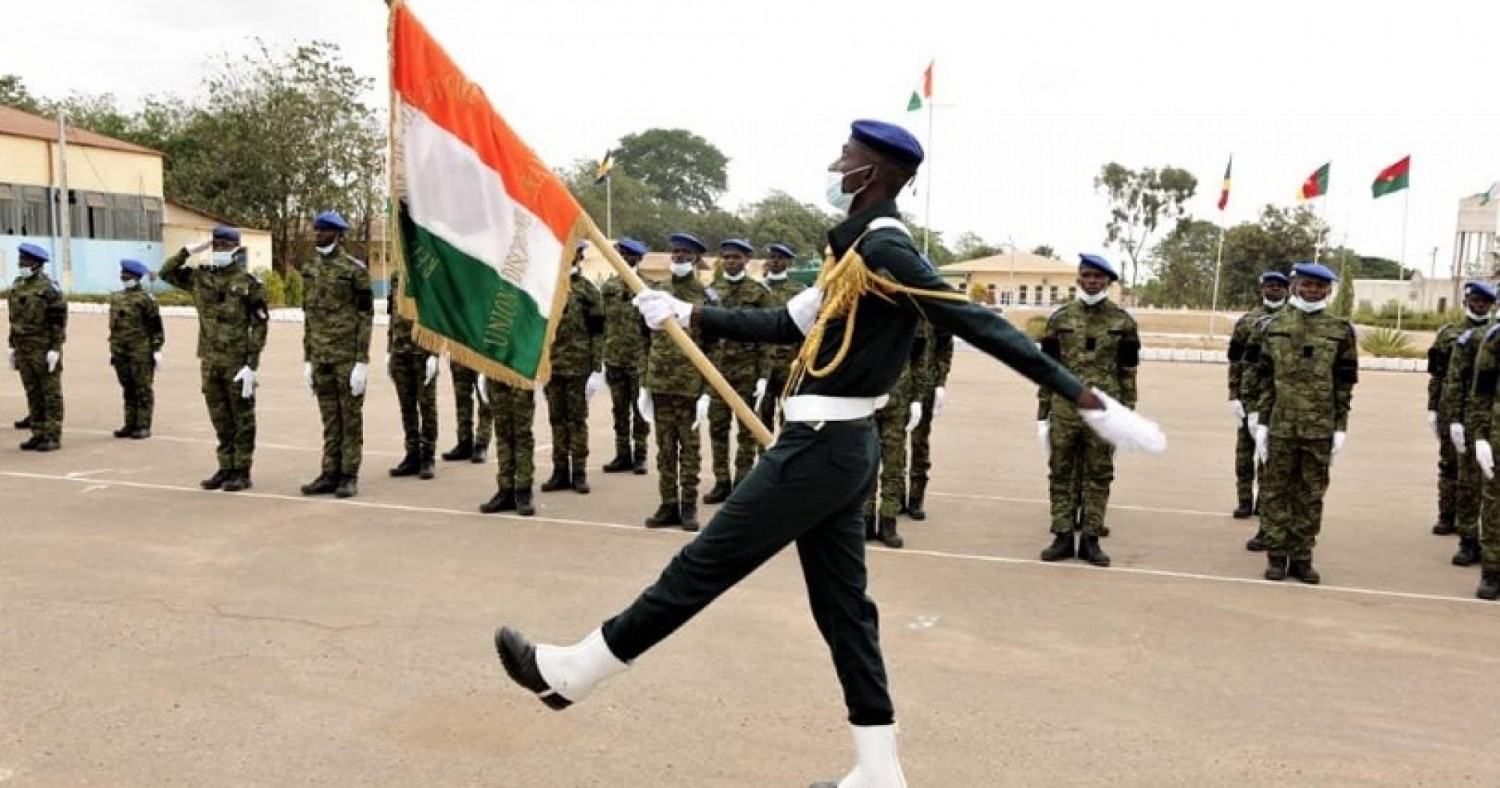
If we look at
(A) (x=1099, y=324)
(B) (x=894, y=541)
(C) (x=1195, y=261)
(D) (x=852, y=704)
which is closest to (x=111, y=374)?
(B) (x=894, y=541)

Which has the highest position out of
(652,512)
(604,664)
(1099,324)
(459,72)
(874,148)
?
A: (459,72)

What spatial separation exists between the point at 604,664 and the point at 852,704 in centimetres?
71

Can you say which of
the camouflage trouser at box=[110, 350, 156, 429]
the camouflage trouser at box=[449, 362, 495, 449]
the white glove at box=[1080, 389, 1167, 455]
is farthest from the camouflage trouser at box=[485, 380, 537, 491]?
the white glove at box=[1080, 389, 1167, 455]

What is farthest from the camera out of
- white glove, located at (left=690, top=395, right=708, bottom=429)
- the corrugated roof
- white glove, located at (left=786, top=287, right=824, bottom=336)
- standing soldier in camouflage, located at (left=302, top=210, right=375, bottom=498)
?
the corrugated roof

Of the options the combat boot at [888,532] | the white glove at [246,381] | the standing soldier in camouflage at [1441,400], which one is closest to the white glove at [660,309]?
the combat boot at [888,532]

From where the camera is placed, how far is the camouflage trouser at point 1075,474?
6.53 meters

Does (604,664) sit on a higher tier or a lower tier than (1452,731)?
higher

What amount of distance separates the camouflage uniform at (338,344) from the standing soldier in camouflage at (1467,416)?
7.33 m

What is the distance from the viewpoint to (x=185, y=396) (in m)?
13.8

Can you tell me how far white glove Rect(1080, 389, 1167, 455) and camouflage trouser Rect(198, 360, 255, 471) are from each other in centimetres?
692

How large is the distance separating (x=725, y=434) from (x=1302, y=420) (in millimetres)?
3819

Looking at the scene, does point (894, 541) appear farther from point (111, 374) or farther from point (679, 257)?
point (111, 374)

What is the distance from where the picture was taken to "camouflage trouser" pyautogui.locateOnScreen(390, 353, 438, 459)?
8914 mm

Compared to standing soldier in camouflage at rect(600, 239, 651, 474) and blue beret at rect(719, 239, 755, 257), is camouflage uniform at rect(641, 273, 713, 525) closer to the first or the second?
blue beret at rect(719, 239, 755, 257)
